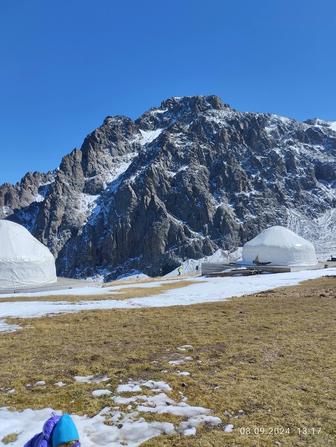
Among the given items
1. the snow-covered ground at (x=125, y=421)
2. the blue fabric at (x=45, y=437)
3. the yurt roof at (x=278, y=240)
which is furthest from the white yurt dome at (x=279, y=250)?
the blue fabric at (x=45, y=437)

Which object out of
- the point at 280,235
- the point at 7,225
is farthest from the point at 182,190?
the point at 7,225

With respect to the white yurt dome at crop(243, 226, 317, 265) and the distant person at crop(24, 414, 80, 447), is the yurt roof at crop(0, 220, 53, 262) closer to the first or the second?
the white yurt dome at crop(243, 226, 317, 265)

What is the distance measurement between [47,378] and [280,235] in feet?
188

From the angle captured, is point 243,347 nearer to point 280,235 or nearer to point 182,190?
point 280,235

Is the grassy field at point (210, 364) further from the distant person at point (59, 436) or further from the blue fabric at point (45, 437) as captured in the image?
the blue fabric at point (45, 437)

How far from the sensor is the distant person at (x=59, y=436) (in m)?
5.15

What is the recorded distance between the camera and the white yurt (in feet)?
130

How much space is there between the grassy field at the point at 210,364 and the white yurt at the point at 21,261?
2478cm

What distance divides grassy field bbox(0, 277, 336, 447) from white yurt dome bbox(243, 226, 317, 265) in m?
43.2

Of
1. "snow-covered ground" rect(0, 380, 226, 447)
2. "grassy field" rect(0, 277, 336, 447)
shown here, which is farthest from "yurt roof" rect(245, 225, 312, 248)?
"snow-covered ground" rect(0, 380, 226, 447)

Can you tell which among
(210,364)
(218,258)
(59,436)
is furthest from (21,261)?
(218,258)

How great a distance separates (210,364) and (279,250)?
5270cm

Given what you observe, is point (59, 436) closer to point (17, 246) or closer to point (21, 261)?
point (21, 261)

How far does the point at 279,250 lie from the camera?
59.8m
